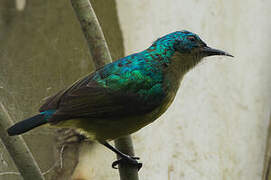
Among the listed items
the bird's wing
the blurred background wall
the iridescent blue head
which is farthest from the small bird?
the blurred background wall

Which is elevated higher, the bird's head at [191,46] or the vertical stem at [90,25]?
the vertical stem at [90,25]

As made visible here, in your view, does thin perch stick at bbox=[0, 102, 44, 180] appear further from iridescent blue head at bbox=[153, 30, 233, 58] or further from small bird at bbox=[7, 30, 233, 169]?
iridescent blue head at bbox=[153, 30, 233, 58]

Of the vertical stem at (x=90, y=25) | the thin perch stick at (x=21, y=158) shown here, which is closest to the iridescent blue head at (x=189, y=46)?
the vertical stem at (x=90, y=25)

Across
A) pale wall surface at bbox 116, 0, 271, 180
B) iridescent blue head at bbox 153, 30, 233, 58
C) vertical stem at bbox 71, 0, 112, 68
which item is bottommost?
pale wall surface at bbox 116, 0, 271, 180

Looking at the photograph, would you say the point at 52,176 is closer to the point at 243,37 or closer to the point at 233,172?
the point at 233,172

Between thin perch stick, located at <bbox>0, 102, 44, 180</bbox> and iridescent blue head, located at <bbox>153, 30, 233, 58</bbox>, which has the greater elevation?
iridescent blue head, located at <bbox>153, 30, 233, 58</bbox>

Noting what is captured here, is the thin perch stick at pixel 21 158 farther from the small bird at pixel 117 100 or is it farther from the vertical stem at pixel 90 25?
the vertical stem at pixel 90 25

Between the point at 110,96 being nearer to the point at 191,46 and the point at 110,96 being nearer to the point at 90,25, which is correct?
the point at 90,25

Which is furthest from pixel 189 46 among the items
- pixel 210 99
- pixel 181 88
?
pixel 210 99
